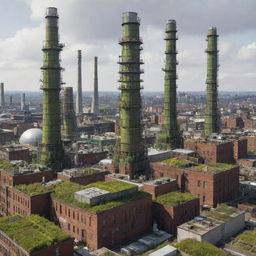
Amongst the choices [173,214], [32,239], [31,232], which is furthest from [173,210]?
[32,239]

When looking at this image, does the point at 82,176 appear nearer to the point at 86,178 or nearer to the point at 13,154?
the point at 86,178

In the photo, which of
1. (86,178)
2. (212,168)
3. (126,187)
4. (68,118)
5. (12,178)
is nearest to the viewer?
(126,187)

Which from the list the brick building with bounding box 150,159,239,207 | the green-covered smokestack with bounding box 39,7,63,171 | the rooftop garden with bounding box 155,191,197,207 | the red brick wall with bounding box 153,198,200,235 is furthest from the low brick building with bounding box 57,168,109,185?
the red brick wall with bounding box 153,198,200,235

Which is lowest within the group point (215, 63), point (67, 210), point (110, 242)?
point (110, 242)

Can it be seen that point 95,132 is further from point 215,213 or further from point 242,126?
point 215,213

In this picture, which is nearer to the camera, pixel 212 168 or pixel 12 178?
pixel 12 178

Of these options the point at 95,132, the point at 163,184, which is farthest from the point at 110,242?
the point at 95,132

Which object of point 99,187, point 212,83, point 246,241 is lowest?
point 246,241
